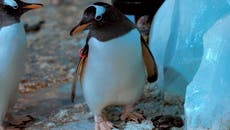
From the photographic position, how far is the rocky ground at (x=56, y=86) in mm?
1484

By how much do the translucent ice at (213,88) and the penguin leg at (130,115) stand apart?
199mm

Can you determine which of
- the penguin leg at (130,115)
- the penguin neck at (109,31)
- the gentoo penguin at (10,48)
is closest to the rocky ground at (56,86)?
the penguin leg at (130,115)

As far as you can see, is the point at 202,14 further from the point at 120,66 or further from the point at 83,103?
the point at 83,103

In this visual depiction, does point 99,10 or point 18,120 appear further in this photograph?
point 18,120

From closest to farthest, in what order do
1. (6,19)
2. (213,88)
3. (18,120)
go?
(213,88) < (6,19) < (18,120)

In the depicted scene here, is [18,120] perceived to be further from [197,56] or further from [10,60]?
[197,56]

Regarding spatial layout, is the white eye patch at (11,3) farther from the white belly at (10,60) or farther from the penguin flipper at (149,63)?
the penguin flipper at (149,63)

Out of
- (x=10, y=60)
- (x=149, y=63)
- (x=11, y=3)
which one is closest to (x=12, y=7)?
(x=11, y=3)

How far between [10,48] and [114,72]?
0.76 ft

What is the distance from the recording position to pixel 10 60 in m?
1.37

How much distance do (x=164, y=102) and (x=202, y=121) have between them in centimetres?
27

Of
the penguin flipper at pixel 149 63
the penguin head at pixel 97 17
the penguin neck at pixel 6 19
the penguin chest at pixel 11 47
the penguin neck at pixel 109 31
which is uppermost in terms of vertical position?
the penguin head at pixel 97 17

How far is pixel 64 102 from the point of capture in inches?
63.1

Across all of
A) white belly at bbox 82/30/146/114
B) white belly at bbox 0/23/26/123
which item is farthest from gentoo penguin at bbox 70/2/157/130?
white belly at bbox 0/23/26/123
